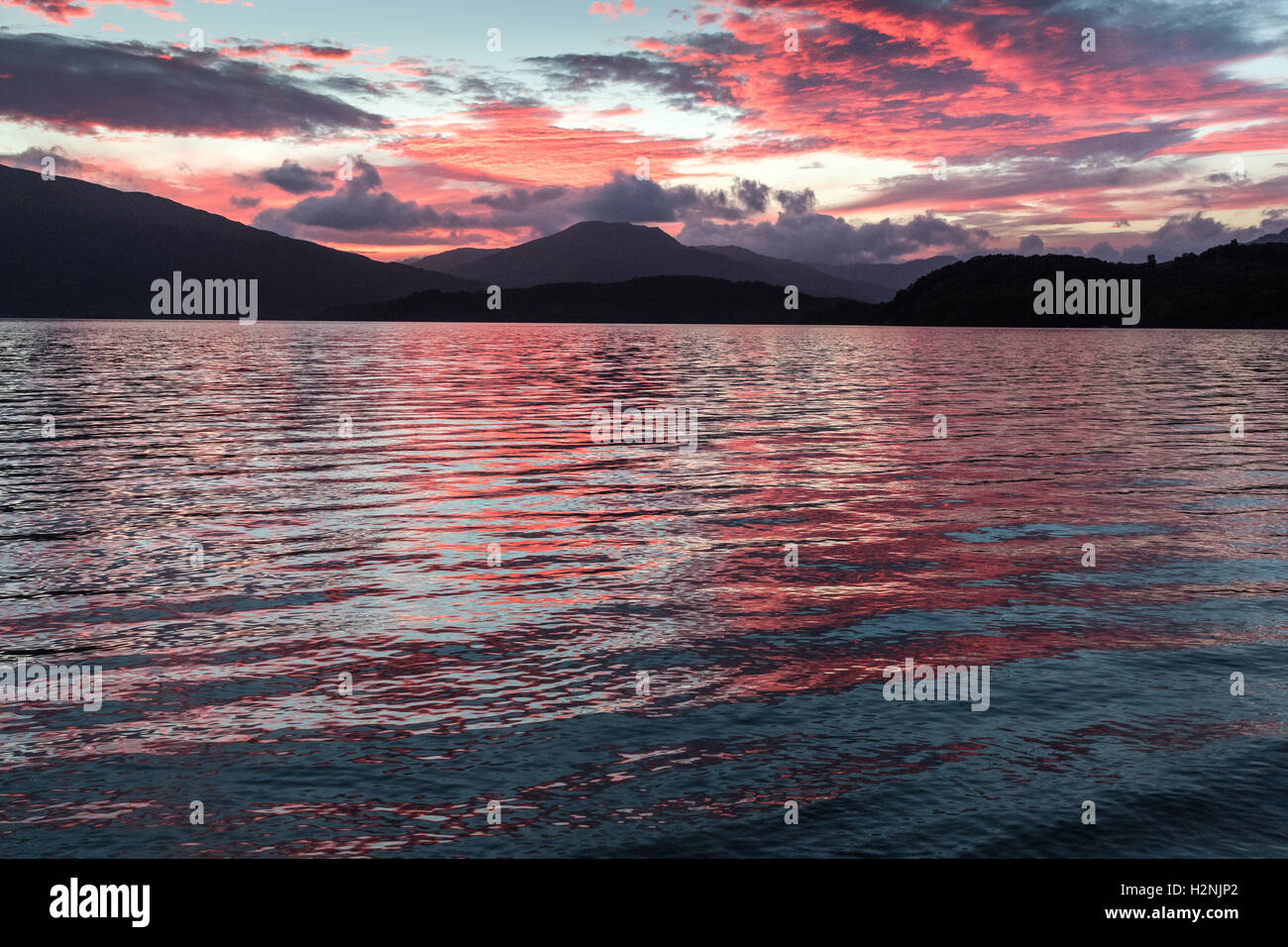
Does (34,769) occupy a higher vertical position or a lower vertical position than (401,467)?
lower

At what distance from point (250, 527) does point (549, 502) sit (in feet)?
22.8

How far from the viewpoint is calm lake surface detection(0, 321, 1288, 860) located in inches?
367

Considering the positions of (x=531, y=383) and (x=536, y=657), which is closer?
(x=536, y=657)

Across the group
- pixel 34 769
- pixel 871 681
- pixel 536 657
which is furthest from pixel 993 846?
pixel 34 769

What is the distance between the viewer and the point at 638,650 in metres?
14.1

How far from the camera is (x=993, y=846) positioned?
8.85 meters

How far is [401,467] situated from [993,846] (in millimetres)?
25278

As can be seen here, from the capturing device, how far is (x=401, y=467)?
104 ft

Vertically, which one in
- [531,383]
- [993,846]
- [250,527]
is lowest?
[993,846]

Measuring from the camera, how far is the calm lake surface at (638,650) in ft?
30.6

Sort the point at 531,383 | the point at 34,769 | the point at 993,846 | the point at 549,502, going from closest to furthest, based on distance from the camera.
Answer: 1. the point at 993,846
2. the point at 34,769
3. the point at 549,502
4. the point at 531,383
